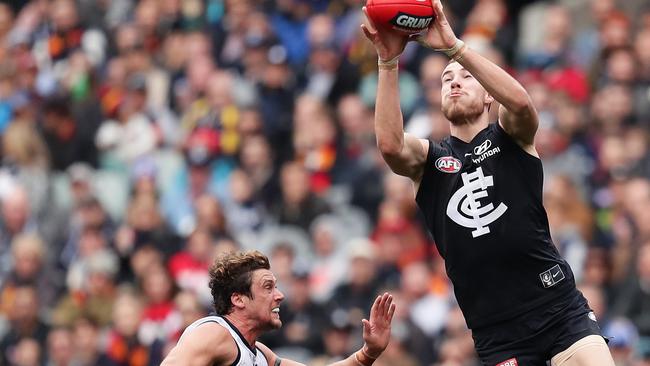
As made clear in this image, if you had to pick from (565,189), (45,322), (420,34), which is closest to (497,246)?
(420,34)

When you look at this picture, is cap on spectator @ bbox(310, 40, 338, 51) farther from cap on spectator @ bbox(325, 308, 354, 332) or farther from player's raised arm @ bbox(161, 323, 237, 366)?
player's raised arm @ bbox(161, 323, 237, 366)

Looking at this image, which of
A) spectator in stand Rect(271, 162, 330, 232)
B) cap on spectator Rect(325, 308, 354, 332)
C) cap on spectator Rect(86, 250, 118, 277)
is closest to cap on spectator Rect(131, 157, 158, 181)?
cap on spectator Rect(86, 250, 118, 277)

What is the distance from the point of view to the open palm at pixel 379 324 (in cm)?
887

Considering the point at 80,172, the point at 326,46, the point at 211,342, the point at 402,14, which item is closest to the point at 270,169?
the point at 326,46

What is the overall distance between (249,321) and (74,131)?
9.56 m

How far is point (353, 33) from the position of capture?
15641mm

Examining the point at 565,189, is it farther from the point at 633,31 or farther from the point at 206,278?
the point at 206,278

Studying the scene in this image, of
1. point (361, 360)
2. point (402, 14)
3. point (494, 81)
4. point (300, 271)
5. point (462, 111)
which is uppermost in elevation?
point (402, 14)

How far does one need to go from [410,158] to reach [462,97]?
46cm

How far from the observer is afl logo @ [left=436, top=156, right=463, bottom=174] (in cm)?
833

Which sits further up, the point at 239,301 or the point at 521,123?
the point at 521,123

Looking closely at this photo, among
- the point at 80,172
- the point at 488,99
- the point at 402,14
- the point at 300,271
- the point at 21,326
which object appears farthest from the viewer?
the point at 80,172

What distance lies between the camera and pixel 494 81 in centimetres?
784

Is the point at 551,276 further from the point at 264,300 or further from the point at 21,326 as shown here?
the point at 21,326
